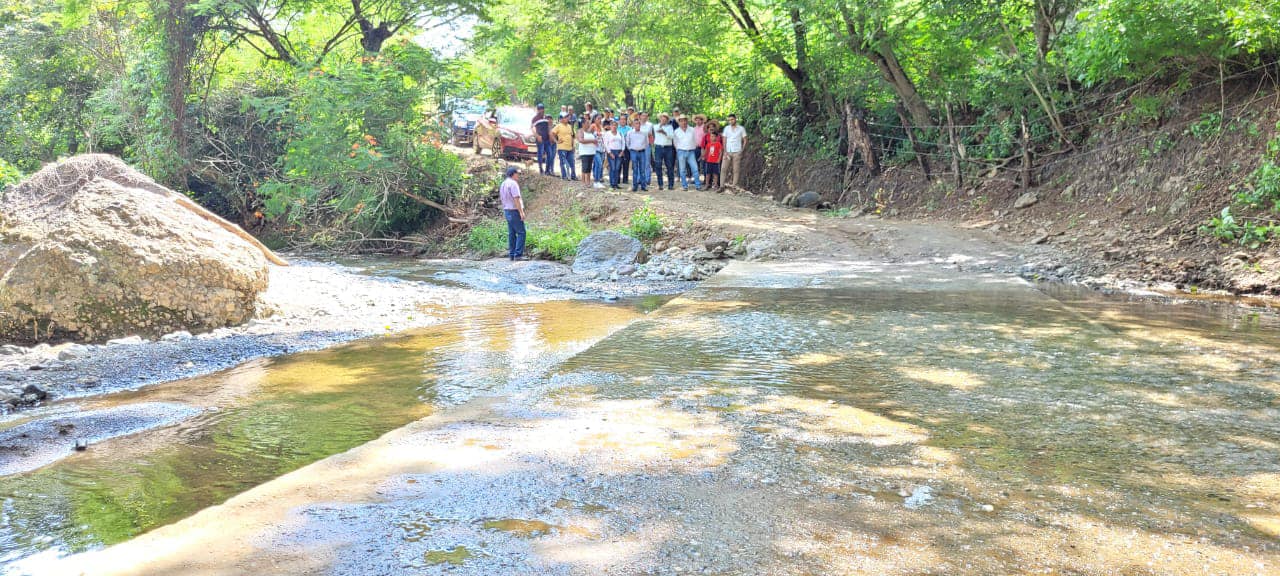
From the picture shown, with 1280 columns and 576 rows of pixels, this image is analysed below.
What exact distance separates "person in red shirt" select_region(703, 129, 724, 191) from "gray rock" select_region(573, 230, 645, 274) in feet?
16.9

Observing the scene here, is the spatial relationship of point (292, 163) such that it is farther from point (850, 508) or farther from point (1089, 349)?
point (850, 508)

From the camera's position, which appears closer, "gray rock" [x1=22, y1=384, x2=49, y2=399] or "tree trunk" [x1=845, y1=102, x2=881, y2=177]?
"gray rock" [x1=22, y1=384, x2=49, y2=399]

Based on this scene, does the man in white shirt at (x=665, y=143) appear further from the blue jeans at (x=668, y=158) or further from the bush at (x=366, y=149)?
the bush at (x=366, y=149)

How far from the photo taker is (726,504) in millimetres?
3312

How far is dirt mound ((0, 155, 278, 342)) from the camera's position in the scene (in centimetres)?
793

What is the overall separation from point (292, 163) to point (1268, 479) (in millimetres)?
18589

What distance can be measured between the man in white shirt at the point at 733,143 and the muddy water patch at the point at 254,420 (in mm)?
10693

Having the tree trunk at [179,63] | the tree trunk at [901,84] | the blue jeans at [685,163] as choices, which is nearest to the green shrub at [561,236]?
the blue jeans at [685,163]

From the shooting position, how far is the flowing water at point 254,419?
155 inches

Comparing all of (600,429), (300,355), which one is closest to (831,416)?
(600,429)

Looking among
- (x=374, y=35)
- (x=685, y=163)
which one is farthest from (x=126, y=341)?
(x=374, y=35)

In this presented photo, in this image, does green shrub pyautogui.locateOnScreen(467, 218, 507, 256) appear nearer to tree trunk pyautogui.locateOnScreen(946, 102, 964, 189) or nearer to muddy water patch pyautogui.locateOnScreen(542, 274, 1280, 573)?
tree trunk pyautogui.locateOnScreen(946, 102, 964, 189)

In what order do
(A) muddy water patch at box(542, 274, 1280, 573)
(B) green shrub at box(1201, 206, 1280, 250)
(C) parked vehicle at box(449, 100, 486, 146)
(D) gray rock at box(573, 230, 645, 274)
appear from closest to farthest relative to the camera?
1. (A) muddy water patch at box(542, 274, 1280, 573)
2. (B) green shrub at box(1201, 206, 1280, 250)
3. (D) gray rock at box(573, 230, 645, 274)
4. (C) parked vehicle at box(449, 100, 486, 146)

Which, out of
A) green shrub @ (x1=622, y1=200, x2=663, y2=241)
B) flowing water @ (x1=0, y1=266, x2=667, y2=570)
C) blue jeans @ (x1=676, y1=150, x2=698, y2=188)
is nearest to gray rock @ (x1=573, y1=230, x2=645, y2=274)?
green shrub @ (x1=622, y1=200, x2=663, y2=241)
